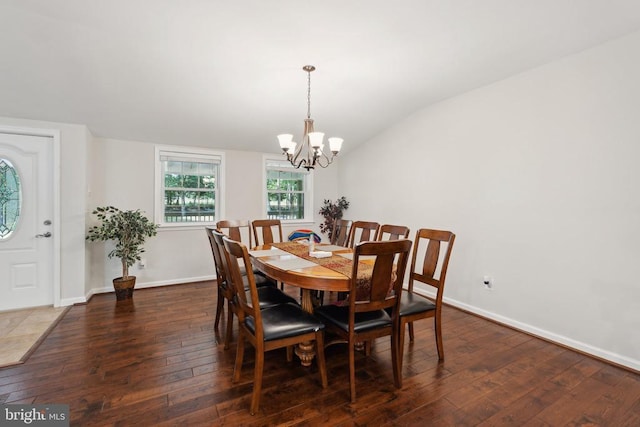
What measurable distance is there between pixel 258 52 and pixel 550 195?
9.78ft

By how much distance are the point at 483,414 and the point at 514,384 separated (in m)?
0.48

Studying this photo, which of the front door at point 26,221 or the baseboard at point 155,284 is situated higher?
the front door at point 26,221

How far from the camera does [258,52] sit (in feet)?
8.61

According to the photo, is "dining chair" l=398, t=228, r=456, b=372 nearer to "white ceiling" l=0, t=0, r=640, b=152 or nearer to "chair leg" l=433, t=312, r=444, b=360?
"chair leg" l=433, t=312, r=444, b=360

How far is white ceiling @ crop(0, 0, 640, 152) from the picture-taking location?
213cm

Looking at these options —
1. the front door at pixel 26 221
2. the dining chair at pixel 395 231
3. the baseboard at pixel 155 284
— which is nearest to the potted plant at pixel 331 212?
the baseboard at pixel 155 284

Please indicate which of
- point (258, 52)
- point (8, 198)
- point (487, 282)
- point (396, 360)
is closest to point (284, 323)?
point (396, 360)

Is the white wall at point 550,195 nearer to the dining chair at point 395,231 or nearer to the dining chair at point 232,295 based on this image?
the dining chair at point 395,231

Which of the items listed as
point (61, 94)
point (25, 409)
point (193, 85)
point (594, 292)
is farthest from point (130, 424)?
point (594, 292)

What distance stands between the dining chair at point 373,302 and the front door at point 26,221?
3562 millimetres

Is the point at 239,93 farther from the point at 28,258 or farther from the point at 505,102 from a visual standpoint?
the point at 28,258

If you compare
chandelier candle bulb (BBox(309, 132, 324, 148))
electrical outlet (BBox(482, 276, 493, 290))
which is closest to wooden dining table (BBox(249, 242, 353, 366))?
chandelier candle bulb (BBox(309, 132, 324, 148))

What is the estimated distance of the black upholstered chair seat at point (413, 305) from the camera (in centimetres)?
220

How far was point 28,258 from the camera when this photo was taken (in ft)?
11.1
